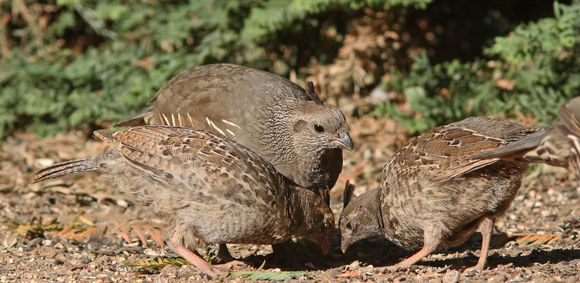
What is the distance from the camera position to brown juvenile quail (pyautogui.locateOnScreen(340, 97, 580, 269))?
15.8ft

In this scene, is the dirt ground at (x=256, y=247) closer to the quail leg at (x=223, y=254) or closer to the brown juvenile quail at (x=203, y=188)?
the quail leg at (x=223, y=254)

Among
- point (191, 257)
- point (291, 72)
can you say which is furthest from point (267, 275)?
point (291, 72)

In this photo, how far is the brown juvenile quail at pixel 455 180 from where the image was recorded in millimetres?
4809

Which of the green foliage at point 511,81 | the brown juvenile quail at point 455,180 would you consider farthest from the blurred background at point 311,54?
the brown juvenile quail at point 455,180

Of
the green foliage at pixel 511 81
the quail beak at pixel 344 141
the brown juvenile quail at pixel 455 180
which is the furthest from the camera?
the green foliage at pixel 511 81

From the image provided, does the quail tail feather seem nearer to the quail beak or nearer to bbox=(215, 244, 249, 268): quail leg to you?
bbox=(215, 244, 249, 268): quail leg

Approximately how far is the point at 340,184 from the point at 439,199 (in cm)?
265

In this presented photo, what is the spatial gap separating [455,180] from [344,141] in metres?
1.15

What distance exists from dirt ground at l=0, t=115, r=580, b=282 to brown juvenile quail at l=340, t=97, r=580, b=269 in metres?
0.31

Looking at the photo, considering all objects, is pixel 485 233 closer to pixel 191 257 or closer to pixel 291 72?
pixel 191 257

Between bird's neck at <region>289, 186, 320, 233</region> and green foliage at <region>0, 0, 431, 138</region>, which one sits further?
green foliage at <region>0, 0, 431, 138</region>

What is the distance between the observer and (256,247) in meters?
6.46

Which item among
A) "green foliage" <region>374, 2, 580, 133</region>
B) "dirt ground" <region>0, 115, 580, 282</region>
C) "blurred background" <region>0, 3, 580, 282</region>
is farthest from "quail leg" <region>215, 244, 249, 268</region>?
"green foliage" <region>374, 2, 580, 133</region>

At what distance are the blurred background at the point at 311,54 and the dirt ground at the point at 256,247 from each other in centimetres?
72
